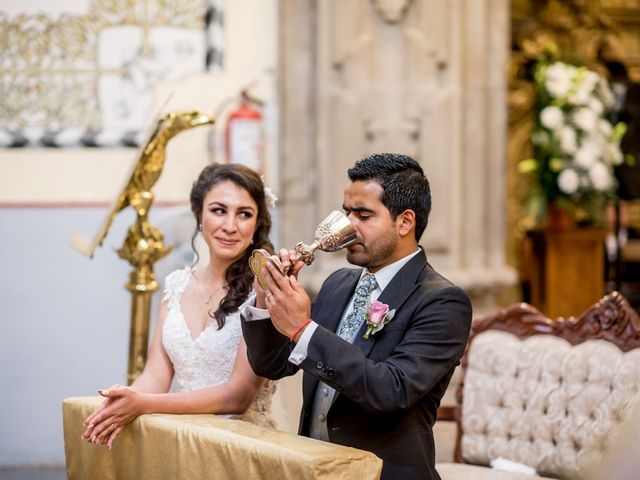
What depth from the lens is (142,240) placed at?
4.56 m

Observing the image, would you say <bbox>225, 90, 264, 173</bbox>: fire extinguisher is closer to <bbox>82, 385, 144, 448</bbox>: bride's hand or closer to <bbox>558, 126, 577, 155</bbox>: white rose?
<bbox>558, 126, 577, 155</bbox>: white rose

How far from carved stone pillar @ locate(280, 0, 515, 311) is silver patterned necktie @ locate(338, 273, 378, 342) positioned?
2.91 meters

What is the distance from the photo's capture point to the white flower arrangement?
7633 millimetres

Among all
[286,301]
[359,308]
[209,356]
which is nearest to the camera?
[286,301]

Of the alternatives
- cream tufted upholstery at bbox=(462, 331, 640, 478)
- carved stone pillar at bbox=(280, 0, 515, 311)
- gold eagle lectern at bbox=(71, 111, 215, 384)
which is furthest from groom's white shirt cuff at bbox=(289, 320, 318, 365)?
carved stone pillar at bbox=(280, 0, 515, 311)

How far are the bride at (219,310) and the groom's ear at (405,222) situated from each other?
82 cm

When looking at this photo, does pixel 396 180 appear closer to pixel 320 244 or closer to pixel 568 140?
pixel 320 244

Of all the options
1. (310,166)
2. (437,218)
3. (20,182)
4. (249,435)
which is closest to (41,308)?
(20,182)

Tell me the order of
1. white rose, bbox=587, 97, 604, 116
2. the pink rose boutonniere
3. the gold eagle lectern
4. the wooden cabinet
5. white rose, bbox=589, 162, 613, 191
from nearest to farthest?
1. the pink rose boutonniere
2. the gold eagle lectern
3. white rose, bbox=589, 162, 613, 191
4. white rose, bbox=587, 97, 604, 116
5. the wooden cabinet

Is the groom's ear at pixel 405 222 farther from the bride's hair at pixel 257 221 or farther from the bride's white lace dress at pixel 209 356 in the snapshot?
the bride's white lace dress at pixel 209 356

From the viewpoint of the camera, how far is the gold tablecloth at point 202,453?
8.23ft

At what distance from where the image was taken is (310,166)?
627cm

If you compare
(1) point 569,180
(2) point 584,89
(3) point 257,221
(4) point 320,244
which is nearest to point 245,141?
(3) point 257,221

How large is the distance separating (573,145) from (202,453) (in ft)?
17.9
